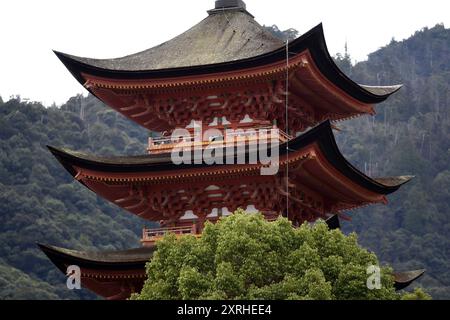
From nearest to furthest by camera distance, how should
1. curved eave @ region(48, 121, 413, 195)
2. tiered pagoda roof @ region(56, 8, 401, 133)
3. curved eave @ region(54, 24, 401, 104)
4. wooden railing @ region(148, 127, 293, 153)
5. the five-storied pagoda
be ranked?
curved eave @ region(48, 121, 413, 195), curved eave @ region(54, 24, 401, 104), the five-storied pagoda, tiered pagoda roof @ region(56, 8, 401, 133), wooden railing @ region(148, 127, 293, 153)

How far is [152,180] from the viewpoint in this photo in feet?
125

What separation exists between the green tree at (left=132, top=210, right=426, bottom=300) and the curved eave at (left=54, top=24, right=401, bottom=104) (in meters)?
6.12

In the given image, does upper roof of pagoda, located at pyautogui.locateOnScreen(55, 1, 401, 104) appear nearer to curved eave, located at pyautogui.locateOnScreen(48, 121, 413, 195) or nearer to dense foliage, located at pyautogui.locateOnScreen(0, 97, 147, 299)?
curved eave, located at pyautogui.locateOnScreen(48, 121, 413, 195)

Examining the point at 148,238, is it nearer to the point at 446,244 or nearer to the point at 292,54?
the point at 292,54

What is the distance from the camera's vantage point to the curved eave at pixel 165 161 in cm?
3588

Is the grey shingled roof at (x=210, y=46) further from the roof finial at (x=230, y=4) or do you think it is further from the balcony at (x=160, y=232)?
the balcony at (x=160, y=232)

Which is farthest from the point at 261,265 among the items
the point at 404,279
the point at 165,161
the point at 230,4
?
the point at 230,4

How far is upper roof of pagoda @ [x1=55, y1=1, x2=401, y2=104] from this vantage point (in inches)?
1475

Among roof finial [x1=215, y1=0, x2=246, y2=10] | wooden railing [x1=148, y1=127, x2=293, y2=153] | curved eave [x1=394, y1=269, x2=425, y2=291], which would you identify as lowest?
→ curved eave [x1=394, y1=269, x2=425, y2=291]

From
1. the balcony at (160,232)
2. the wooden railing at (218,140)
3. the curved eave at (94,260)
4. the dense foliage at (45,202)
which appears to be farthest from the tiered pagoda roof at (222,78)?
the dense foliage at (45,202)

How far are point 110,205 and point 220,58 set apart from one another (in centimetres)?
7337

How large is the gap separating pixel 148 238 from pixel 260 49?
257 inches

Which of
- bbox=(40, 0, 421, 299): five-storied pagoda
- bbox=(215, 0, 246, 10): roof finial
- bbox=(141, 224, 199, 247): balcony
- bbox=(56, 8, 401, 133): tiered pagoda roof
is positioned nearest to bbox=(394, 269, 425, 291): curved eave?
bbox=(40, 0, 421, 299): five-storied pagoda
